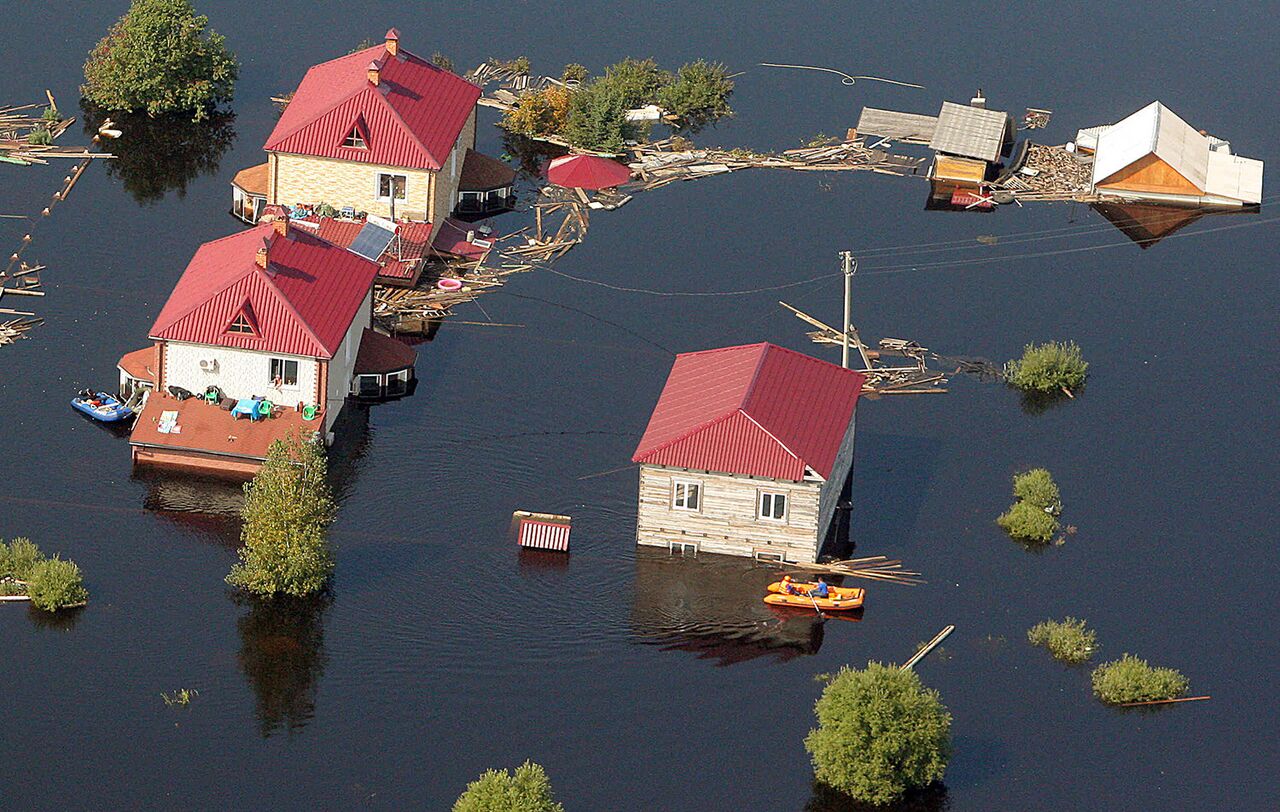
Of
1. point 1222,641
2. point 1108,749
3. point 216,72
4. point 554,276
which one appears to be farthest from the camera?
point 216,72

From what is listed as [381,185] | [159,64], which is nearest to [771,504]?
[381,185]

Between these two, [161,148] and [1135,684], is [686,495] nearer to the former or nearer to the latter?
[1135,684]

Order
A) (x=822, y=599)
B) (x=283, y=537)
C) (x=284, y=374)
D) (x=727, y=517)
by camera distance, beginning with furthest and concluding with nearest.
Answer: (x=284, y=374) < (x=727, y=517) < (x=822, y=599) < (x=283, y=537)

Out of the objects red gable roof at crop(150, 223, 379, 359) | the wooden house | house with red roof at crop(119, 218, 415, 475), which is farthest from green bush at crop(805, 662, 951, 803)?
the wooden house

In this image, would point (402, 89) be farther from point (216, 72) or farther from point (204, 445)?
point (204, 445)

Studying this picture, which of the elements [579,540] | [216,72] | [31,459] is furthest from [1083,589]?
[216,72]

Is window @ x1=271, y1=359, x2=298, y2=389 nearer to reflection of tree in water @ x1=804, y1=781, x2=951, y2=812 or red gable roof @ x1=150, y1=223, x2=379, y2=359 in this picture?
red gable roof @ x1=150, y1=223, x2=379, y2=359

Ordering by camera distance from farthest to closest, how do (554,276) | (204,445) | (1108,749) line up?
1. (554,276)
2. (204,445)
3. (1108,749)
